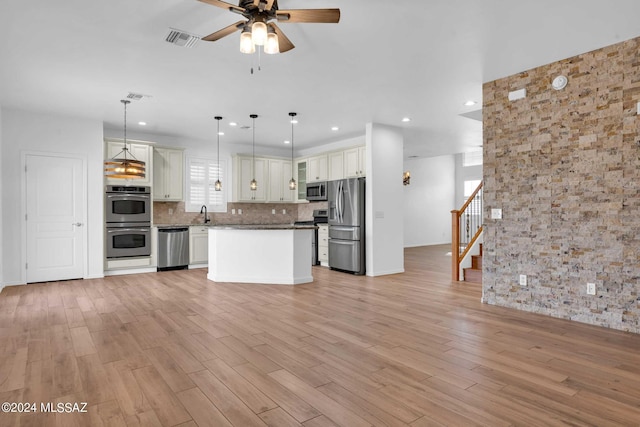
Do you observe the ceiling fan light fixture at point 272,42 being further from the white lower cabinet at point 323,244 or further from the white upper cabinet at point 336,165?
the white lower cabinet at point 323,244

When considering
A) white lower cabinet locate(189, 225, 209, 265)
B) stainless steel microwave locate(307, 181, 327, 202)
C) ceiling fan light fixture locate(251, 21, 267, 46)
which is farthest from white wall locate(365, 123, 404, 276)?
ceiling fan light fixture locate(251, 21, 267, 46)

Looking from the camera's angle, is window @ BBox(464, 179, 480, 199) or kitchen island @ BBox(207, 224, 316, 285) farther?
window @ BBox(464, 179, 480, 199)

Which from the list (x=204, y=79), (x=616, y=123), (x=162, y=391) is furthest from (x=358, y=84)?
(x=162, y=391)

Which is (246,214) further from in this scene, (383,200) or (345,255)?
(383,200)

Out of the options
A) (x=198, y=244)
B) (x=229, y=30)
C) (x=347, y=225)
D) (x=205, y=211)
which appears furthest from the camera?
(x=205, y=211)

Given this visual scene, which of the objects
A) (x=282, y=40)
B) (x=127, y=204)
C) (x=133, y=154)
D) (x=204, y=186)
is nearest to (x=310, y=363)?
(x=282, y=40)

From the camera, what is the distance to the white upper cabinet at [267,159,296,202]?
8.65 meters

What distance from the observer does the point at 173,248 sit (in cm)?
721

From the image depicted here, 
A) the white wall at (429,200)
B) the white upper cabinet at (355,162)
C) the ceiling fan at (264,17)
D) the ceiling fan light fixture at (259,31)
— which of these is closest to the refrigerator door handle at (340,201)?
the white upper cabinet at (355,162)

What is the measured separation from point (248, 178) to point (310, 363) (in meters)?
6.13

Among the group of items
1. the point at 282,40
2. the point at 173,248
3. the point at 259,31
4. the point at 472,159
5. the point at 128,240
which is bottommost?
the point at 173,248

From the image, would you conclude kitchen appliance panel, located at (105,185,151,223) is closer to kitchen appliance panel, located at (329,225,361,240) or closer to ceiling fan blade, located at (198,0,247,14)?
kitchen appliance panel, located at (329,225,361,240)

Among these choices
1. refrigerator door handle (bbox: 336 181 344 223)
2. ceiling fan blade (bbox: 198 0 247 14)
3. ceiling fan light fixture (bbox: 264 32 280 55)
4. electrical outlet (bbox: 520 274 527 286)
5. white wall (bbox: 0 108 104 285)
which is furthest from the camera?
refrigerator door handle (bbox: 336 181 344 223)

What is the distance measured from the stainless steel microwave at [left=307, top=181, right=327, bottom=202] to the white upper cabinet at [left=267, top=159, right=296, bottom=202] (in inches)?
32.3
